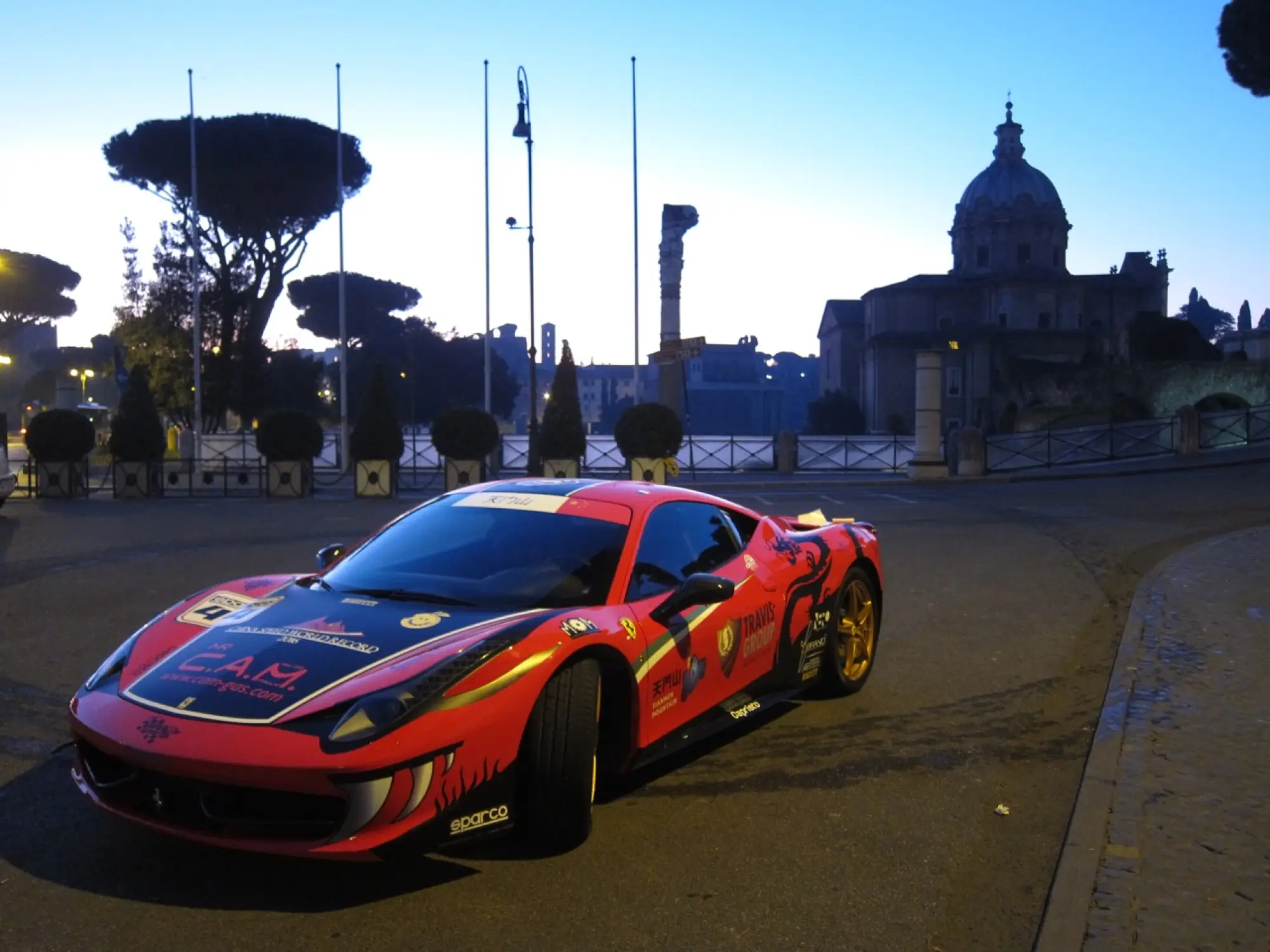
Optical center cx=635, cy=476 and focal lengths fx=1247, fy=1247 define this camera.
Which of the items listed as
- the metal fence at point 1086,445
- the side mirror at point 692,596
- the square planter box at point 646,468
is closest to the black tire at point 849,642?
the side mirror at point 692,596

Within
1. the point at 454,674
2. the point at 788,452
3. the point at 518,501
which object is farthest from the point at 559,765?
the point at 788,452

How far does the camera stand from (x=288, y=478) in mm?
28781

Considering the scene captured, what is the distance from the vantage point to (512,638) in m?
4.39

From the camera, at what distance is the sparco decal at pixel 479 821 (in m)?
4.00

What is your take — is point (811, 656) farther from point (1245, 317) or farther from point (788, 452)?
point (1245, 317)

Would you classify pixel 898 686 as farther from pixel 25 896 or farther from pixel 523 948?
pixel 25 896

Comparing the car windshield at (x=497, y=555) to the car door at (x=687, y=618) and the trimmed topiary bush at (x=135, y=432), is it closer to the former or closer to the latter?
the car door at (x=687, y=618)

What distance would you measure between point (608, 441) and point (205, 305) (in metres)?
20.4

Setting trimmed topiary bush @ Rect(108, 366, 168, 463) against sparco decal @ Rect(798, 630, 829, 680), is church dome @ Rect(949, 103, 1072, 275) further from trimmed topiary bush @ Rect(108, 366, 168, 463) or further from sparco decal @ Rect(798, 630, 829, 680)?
sparco decal @ Rect(798, 630, 829, 680)

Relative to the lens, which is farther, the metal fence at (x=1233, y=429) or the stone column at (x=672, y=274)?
the metal fence at (x=1233, y=429)

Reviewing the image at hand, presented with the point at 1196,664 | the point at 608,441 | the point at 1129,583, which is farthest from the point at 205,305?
the point at 1196,664

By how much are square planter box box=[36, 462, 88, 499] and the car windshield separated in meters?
24.8

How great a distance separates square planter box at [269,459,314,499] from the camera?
1132 inches

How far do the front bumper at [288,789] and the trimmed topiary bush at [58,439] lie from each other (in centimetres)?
2640
